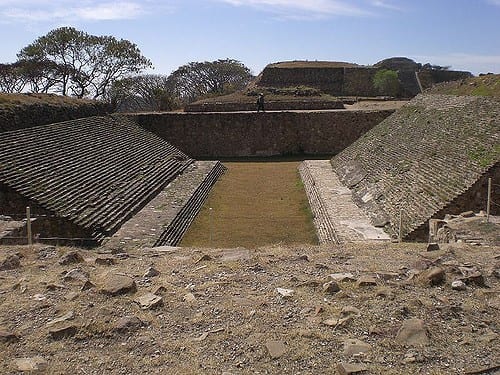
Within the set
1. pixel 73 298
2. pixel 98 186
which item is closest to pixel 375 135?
pixel 98 186

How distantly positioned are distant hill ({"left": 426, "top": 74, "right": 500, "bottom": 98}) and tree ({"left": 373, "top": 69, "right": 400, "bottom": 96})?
17440mm

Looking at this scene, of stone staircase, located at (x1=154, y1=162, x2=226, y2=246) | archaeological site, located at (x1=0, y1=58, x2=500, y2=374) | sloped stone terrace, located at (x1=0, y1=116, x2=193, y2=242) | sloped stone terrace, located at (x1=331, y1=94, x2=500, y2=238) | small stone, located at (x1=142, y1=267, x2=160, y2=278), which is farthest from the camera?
stone staircase, located at (x1=154, y1=162, x2=226, y2=246)

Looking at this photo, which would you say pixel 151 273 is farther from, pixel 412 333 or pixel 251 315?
pixel 412 333

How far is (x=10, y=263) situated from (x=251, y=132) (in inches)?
765

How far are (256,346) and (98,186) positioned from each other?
9267mm

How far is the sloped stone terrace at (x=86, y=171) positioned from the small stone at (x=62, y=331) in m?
5.86

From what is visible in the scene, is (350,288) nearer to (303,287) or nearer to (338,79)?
(303,287)

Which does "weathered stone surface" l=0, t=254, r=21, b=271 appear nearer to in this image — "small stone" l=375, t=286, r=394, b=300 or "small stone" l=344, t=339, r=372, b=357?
"small stone" l=344, t=339, r=372, b=357

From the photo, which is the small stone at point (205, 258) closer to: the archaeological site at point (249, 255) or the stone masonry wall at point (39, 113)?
the archaeological site at point (249, 255)

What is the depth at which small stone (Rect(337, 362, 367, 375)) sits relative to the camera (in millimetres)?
3553

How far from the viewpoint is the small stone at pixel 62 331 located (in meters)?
4.06

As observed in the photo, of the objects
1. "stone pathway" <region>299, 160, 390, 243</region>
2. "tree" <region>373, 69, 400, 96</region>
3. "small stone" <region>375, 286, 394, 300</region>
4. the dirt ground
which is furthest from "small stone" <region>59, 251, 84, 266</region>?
"tree" <region>373, 69, 400, 96</region>

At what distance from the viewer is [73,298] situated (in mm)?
4691

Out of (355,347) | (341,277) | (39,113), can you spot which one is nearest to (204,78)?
(39,113)
